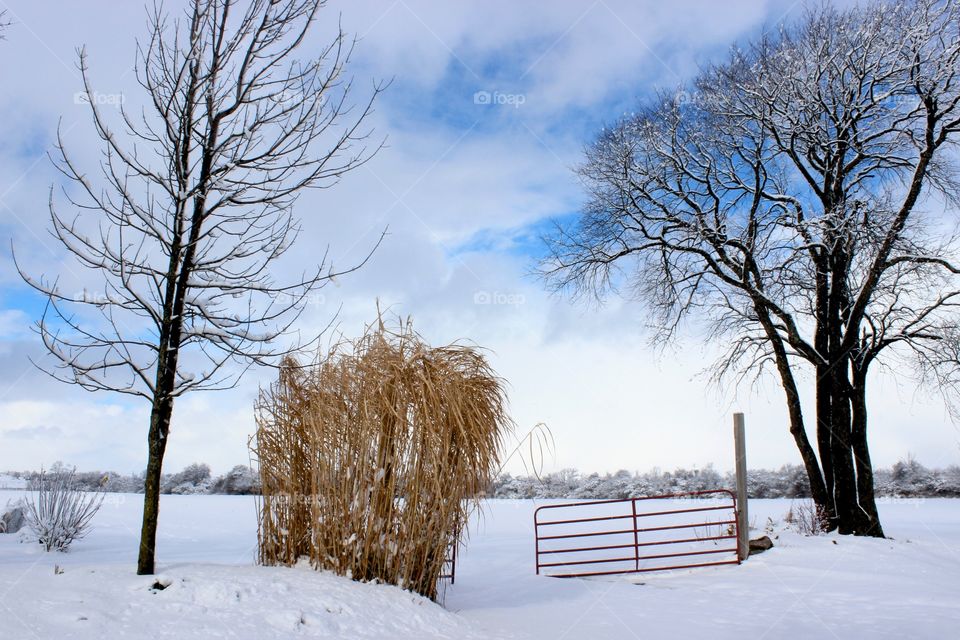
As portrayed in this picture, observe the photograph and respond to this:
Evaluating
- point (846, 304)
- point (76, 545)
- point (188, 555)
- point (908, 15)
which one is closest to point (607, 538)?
point (846, 304)

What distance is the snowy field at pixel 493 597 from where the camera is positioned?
4.05 m

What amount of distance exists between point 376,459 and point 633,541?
13.1 m

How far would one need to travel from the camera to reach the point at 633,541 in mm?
16953

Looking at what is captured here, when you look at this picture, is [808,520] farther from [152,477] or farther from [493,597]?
[152,477]

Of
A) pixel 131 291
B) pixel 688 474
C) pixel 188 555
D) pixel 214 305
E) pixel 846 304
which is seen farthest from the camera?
pixel 688 474

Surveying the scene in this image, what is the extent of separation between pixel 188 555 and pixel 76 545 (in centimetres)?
252

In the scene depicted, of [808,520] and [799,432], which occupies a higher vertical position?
[799,432]

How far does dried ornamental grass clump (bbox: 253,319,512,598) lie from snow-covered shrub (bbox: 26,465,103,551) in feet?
18.3

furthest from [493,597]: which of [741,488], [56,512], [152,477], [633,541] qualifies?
[633,541]

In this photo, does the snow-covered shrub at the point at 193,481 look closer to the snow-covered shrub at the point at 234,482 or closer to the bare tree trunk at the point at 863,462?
the snow-covered shrub at the point at 234,482

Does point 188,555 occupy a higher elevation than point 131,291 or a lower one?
lower

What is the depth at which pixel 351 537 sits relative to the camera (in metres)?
5.54

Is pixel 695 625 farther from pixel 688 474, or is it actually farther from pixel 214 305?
pixel 688 474

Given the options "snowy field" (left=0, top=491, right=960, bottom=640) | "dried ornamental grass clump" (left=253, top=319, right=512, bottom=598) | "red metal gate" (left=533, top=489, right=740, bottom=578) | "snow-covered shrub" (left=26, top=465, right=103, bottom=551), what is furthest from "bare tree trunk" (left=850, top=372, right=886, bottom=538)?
"snow-covered shrub" (left=26, top=465, right=103, bottom=551)
